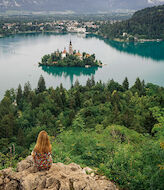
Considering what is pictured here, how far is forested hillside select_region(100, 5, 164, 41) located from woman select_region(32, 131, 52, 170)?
58030 millimetres

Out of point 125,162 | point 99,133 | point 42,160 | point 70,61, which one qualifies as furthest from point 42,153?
point 70,61

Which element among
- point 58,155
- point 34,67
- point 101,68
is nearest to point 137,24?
point 101,68

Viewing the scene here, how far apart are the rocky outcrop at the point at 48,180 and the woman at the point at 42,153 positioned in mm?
128

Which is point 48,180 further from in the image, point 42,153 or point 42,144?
point 42,144

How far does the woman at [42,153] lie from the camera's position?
13.1ft

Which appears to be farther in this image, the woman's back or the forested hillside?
the forested hillside

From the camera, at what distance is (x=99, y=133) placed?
30.2 ft

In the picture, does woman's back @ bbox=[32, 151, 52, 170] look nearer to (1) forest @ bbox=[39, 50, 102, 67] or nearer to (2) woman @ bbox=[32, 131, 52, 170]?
(2) woman @ bbox=[32, 131, 52, 170]

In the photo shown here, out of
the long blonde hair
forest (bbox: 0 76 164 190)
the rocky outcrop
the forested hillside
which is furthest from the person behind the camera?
the forested hillside

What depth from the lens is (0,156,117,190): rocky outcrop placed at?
12.3 ft

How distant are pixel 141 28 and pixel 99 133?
6096 centimetres

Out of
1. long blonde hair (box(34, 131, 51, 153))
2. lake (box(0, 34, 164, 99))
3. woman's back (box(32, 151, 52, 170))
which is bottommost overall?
lake (box(0, 34, 164, 99))

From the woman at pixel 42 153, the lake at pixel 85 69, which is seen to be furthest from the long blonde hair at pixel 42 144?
the lake at pixel 85 69

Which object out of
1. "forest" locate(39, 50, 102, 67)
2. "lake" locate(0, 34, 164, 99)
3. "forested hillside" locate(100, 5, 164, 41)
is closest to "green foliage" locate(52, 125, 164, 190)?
"lake" locate(0, 34, 164, 99)
